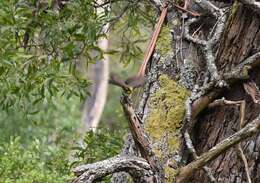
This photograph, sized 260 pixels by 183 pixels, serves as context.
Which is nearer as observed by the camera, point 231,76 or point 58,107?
point 231,76

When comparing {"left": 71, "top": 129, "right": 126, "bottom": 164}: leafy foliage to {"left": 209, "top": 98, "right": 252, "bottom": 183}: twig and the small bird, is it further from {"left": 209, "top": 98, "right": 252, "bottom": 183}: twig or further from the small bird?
{"left": 209, "top": 98, "right": 252, "bottom": 183}: twig

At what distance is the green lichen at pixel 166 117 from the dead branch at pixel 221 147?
0.08 metres

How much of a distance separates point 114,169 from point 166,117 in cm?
29

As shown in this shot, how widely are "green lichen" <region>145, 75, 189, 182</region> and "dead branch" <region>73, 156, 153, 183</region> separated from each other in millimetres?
86

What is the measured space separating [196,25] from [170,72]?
0.66ft

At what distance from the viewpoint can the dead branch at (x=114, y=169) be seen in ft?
6.76

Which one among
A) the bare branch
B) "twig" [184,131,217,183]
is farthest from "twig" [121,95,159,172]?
the bare branch

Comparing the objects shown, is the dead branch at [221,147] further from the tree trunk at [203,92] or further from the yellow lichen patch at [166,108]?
the yellow lichen patch at [166,108]

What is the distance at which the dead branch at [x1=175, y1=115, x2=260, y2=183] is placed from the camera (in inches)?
78.6

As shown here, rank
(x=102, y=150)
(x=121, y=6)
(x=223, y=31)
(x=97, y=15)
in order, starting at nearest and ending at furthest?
(x=223, y=31)
(x=97, y=15)
(x=102, y=150)
(x=121, y=6)

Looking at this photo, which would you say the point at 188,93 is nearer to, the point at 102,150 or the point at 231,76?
the point at 231,76

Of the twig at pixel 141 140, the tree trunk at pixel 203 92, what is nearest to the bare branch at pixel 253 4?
the tree trunk at pixel 203 92

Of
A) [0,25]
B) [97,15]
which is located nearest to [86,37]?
[97,15]

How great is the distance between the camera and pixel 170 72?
7.54 feet
